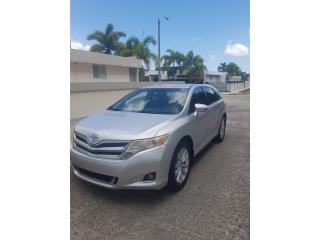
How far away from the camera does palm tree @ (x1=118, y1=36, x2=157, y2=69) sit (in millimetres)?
23938

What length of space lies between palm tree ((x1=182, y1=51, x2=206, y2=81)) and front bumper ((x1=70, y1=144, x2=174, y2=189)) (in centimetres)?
3225

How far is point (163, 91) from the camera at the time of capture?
391 centimetres

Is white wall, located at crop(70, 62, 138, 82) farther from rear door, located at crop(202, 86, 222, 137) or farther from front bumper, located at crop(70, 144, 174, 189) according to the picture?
front bumper, located at crop(70, 144, 174, 189)

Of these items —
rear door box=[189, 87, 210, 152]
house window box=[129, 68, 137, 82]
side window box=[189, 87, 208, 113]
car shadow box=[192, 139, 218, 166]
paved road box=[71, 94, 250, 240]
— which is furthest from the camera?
house window box=[129, 68, 137, 82]

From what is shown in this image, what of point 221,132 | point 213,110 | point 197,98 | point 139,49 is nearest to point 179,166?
point 197,98

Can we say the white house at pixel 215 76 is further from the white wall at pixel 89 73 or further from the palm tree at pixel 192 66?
the white wall at pixel 89 73


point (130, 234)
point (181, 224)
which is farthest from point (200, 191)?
point (130, 234)

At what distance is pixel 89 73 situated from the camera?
56.9ft

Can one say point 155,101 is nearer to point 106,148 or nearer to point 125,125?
point 125,125

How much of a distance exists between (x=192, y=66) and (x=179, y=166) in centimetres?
3269

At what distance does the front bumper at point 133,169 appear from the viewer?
8.23 feet

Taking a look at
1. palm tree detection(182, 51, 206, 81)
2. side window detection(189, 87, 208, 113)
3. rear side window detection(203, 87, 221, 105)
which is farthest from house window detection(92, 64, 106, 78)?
palm tree detection(182, 51, 206, 81)

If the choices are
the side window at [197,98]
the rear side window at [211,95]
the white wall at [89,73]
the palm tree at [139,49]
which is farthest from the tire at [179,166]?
the palm tree at [139,49]
